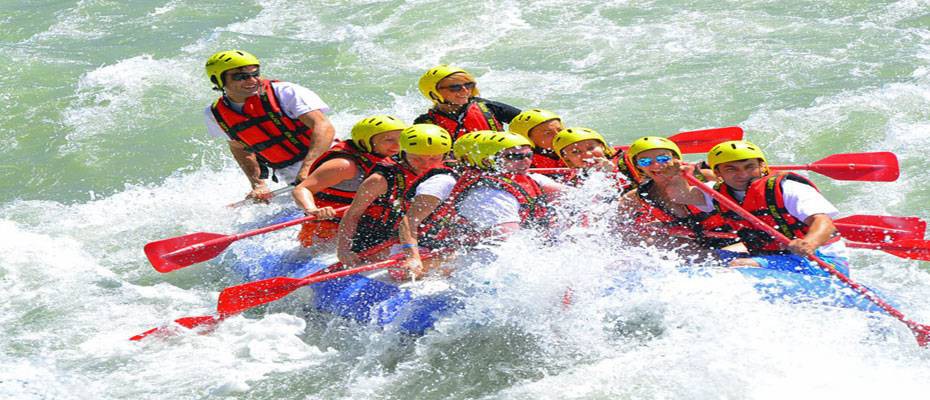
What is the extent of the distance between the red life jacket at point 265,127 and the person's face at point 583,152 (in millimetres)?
1795

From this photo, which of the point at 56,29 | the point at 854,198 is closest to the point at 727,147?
the point at 854,198

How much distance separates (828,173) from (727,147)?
4.19ft

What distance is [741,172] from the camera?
5.87 m

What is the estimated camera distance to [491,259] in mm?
5703

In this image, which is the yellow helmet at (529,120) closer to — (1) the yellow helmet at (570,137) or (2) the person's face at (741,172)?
(1) the yellow helmet at (570,137)

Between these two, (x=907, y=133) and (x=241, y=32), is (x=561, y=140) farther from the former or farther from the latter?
(x=241, y=32)

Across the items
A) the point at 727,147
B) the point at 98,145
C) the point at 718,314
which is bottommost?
the point at 98,145

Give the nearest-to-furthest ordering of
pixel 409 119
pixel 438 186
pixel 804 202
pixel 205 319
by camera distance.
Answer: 1. pixel 804 202
2. pixel 438 186
3. pixel 205 319
4. pixel 409 119

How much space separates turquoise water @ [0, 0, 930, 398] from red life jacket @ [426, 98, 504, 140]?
1272mm

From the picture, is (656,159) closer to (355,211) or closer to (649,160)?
→ (649,160)

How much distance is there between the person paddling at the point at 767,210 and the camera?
551 centimetres

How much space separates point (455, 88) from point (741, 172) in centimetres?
221

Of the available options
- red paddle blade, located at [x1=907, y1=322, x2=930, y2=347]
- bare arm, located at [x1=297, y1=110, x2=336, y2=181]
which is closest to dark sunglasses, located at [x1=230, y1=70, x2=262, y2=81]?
bare arm, located at [x1=297, y1=110, x2=336, y2=181]

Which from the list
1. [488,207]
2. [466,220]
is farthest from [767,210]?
[466,220]
